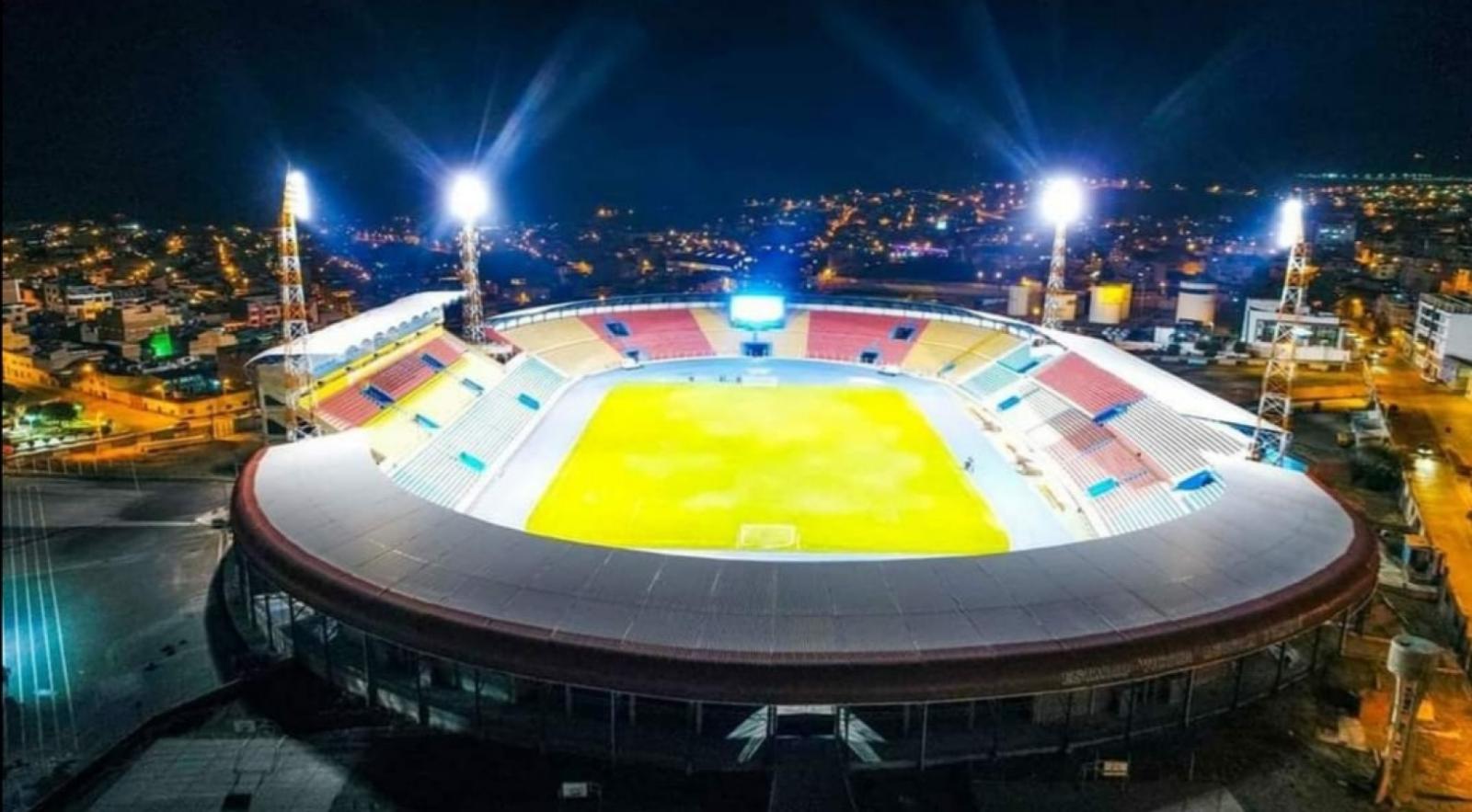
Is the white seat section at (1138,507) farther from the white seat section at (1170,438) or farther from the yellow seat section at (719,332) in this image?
the yellow seat section at (719,332)

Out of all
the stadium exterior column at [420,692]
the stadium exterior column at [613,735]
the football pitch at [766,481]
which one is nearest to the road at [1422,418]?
the football pitch at [766,481]

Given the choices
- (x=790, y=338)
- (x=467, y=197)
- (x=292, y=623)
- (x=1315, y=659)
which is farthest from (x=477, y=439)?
(x=1315, y=659)

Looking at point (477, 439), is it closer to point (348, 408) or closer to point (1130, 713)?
point (348, 408)

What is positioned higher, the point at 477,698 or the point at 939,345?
the point at 939,345

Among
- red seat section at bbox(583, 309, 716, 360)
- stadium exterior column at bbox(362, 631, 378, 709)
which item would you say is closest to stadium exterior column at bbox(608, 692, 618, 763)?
stadium exterior column at bbox(362, 631, 378, 709)

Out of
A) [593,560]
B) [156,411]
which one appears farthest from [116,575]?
[156,411]

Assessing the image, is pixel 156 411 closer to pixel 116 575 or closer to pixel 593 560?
pixel 116 575
